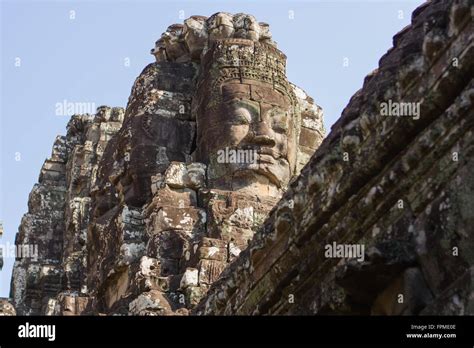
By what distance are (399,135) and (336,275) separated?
3.46 ft

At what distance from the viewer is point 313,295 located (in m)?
10.8

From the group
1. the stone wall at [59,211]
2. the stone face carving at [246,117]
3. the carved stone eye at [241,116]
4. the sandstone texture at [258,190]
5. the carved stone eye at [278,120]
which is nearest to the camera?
the sandstone texture at [258,190]

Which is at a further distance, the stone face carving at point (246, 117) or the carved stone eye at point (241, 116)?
the carved stone eye at point (241, 116)

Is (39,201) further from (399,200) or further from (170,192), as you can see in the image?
(399,200)

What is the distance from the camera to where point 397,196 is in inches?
394

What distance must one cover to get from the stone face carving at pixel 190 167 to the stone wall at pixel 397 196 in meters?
4.61

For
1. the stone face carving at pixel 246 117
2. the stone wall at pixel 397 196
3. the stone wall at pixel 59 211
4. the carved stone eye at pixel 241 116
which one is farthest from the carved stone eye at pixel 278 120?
the stone wall at pixel 397 196

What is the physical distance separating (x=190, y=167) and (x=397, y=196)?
8363 millimetres

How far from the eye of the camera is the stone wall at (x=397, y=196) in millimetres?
9250

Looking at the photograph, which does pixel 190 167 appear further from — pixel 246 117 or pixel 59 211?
pixel 59 211

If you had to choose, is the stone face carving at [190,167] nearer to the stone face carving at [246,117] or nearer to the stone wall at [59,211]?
the stone face carving at [246,117]

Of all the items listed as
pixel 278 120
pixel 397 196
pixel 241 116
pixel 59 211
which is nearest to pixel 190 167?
pixel 241 116

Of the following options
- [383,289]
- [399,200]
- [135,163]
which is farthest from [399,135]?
[135,163]

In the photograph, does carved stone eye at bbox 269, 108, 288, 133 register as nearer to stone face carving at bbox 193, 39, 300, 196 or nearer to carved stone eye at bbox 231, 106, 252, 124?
stone face carving at bbox 193, 39, 300, 196
